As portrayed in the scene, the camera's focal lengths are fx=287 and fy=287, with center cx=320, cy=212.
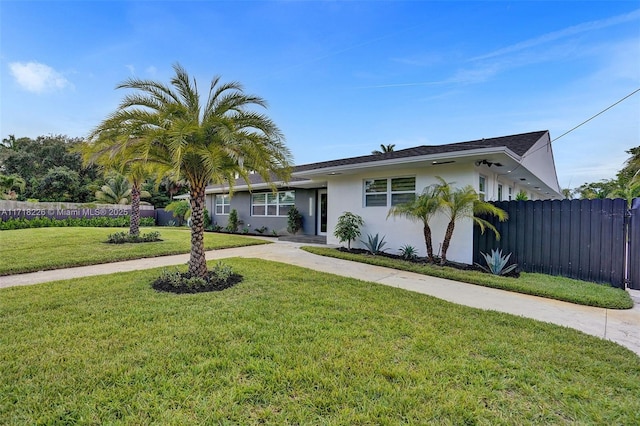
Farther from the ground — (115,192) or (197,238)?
(115,192)

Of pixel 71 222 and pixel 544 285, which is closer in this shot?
pixel 544 285

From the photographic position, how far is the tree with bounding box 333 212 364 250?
9797 millimetres

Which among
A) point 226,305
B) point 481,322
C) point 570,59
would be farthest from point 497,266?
point 570,59

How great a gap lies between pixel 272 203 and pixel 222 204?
4.74 metres

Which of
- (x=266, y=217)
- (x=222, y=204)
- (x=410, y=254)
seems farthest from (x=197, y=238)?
(x=222, y=204)

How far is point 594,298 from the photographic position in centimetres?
498

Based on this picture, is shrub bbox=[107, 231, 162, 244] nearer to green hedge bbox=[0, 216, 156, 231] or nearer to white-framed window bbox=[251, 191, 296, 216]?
white-framed window bbox=[251, 191, 296, 216]

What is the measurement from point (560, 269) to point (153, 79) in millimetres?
9879

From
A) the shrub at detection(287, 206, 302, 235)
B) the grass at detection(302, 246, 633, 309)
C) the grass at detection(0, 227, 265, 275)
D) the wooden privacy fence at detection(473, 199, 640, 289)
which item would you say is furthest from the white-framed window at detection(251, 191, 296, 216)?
the wooden privacy fence at detection(473, 199, 640, 289)

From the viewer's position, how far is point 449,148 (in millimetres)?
8031

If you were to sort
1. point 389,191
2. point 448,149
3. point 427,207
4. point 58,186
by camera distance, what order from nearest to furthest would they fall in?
point 427,207 → point 448,149 → point 389,191 → point 58,186

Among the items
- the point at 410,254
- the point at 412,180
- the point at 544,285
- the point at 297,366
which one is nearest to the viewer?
the point at 297,366

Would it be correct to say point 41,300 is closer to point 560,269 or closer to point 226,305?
point 226,305

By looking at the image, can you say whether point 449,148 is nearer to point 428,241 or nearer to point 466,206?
point 466,206
